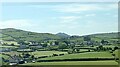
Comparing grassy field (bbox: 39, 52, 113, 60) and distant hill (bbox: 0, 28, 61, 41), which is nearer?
grassy field (bbox: 39, 52, 113, 60)

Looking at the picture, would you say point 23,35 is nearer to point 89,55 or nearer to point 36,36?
point 36,36

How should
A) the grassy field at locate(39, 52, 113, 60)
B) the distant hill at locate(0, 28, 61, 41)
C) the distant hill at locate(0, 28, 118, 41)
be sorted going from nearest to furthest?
the grassy field at locate(39, 52, 113, 60) → the distant hill at locate(0, 28, 118, 41) → the distant hill at locate(0, 28, 61, 41)

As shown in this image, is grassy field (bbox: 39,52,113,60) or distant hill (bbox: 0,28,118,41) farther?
distant hill (bbox: 0,28,118,41)

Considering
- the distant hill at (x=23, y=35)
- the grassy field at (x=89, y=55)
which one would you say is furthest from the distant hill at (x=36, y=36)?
the grassy field at (x=89, y=55)

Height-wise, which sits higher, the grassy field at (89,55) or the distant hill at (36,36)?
the distant hill at (36,36)

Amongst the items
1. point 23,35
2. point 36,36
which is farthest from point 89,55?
point 23,35

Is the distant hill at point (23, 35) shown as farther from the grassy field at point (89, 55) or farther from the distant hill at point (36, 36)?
the grassy field at point (89, 55)

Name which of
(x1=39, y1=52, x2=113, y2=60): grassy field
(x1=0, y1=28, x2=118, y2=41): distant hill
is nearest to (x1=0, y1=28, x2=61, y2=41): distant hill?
(x1=0, y1=28, x2=118, y2=41): distant hill

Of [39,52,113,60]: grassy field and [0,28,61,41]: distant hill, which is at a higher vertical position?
[0,28,61,41]: distant hill

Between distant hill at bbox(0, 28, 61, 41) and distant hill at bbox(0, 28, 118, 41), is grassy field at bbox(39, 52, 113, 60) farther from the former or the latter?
distant hill at bbox(0, 28, 61, 41)


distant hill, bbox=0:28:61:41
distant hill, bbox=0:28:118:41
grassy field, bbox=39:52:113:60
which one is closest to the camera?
grassy field, bbox=39:52:113:60

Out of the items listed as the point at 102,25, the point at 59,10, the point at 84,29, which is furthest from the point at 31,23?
the point at 102,25
